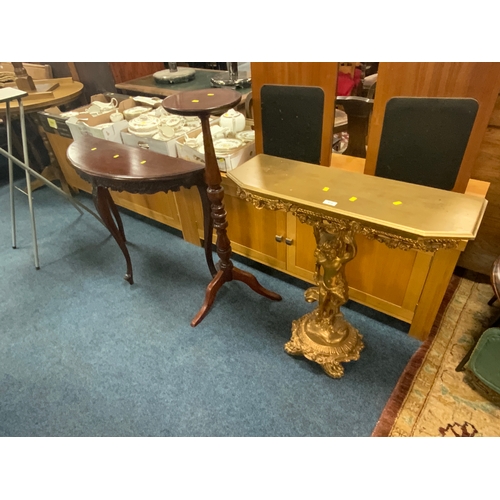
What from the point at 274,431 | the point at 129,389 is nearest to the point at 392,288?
the point at 274,431

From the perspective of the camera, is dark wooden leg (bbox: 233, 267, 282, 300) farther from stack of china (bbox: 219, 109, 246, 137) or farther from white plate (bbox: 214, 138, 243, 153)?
stack of china (bbox: 219, 109, 246, 137)

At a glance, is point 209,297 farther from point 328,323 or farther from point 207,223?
point 328,323

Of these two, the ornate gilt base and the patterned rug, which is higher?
the ornate gilt base

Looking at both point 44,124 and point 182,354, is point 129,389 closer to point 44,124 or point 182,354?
point 182,354

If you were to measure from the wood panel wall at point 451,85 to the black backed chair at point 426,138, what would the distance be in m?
0.02

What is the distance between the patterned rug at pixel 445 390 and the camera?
1.26 metres

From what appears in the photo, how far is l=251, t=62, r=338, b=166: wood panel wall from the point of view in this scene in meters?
1.20

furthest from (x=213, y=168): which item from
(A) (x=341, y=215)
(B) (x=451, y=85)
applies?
(B) (x=451, y=85)

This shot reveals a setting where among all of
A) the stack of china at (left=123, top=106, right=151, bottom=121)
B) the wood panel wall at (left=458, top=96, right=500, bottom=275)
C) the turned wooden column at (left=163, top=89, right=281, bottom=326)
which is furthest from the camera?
the stack of china at (left=123, top=106, right=151, bottom=121)

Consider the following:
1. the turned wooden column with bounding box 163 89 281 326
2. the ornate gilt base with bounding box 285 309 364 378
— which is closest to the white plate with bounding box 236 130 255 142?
the turned wooden column with bounding box 163 89 281 326

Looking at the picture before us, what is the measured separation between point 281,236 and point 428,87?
89 cm

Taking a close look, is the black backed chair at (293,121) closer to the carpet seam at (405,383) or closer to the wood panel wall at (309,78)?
the wood panel wall at (309,78)

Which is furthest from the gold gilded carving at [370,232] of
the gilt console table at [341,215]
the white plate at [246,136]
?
the white plate at [246,136]

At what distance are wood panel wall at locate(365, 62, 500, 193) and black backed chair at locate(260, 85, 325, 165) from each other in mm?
222
